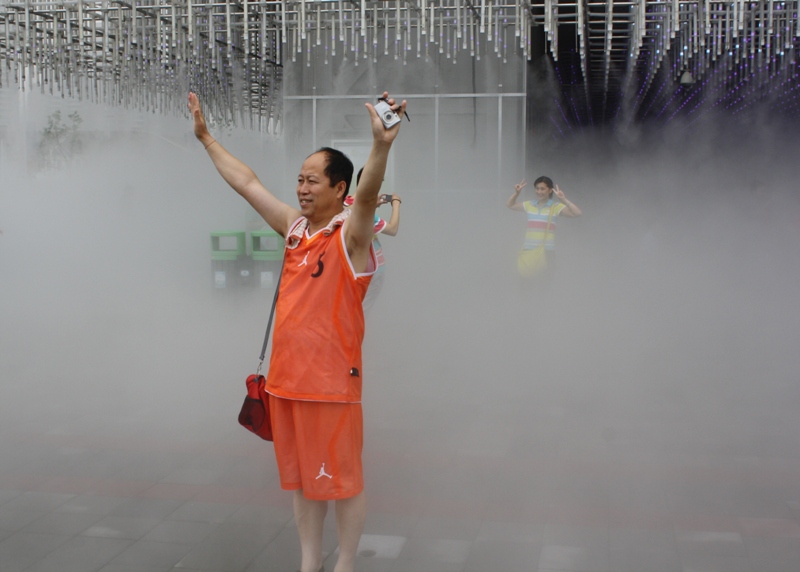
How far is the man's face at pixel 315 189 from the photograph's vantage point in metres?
2.62

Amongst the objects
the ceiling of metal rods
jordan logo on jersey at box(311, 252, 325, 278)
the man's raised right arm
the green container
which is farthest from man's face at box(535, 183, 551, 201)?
jordan logo on jersey at box(311, 252, 325, 278)

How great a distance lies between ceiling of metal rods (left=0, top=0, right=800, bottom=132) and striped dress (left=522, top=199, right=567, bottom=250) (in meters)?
1.12

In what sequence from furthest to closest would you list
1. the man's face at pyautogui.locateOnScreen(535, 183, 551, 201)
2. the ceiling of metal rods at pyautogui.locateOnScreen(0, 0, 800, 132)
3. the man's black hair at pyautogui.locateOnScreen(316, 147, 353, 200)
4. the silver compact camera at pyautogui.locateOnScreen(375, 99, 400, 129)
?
1. the man's face at pyautogui.locateOnScreen(535, 183, 551, 201)
2. the ceiling of metal rods at pyautogui.locateOnScreen(0, 0, 800, 132)
3. the man's black hair at pyautogui.locateOnScreen(316, 147, 353, 200)
4. the silver compact camera at pyautogui.locateOnScreen(375, 99, 400, 129)

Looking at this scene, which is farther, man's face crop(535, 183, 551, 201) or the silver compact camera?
man's face crop(535, 183, 551, 201)

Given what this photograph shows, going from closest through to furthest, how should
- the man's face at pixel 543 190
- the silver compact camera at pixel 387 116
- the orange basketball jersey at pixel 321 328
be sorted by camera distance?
the silver compact camera at pixel 387 116 → the orange basketball jersey at pixel 321 328 → the man's face at pixel 543 190

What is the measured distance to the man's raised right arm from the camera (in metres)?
2.82

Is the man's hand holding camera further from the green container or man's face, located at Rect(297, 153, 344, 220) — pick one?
the green container

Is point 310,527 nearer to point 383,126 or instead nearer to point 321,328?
point 321,328

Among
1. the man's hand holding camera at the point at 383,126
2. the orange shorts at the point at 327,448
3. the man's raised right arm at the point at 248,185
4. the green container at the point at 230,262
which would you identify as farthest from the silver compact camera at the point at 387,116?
the green container at the point at 230,262

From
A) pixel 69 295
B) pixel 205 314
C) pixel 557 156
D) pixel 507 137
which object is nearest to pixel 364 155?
pixel 507 137

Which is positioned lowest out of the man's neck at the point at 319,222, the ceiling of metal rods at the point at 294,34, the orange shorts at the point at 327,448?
the orange shorts at the point at 327,448

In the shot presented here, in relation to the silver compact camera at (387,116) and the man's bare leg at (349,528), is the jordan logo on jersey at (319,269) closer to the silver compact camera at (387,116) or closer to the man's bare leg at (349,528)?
the silver compact camera at (387,116)

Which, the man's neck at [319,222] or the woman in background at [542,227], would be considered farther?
the woman in background at [542,227]

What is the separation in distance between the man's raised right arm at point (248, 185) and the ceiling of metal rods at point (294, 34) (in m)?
2.62
